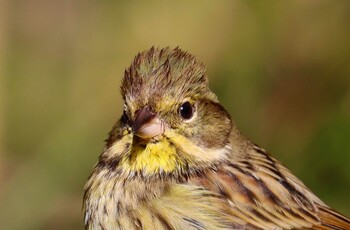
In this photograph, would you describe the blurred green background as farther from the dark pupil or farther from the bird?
the dark pupil

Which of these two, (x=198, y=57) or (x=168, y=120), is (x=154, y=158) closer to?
(x=168, y=120)

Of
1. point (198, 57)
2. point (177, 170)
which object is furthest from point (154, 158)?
point (198, 57)

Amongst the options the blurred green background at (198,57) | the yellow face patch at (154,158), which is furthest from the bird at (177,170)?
the blurred green background at (198,57)

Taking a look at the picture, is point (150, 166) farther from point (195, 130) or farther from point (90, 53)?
point (90, 53)

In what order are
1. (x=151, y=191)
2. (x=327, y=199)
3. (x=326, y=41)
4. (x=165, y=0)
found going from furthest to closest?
(x=165, y=0) → (x=326, y=41) → (x=327, y=199) → (x=151, y=191)

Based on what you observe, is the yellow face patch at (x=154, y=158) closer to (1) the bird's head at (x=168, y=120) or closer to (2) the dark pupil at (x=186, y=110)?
(1) the bird's head at (x=168, y=120)

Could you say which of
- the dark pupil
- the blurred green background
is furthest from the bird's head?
the blurred green background

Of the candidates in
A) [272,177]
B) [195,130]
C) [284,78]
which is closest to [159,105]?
[195,130]

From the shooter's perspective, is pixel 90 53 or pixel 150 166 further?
pixel 90 53

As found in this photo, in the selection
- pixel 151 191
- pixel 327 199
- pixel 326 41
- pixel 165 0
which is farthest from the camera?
pixel 165 0
